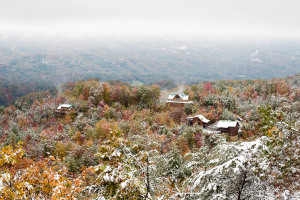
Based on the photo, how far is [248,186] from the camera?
4.61m

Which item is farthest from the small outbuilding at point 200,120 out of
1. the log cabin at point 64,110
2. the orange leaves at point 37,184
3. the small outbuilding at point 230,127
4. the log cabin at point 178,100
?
the log cabin at point 64,110

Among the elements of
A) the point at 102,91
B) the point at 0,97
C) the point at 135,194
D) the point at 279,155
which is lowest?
the point at 0,97

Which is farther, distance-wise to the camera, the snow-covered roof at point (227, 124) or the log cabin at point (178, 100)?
the log cabin at point (178, 100)

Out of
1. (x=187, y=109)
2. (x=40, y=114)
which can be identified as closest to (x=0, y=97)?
(x=40, y=114)

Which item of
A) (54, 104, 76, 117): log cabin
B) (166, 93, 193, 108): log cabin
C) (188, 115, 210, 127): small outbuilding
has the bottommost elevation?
(54, 104, 76, 117): log cabin

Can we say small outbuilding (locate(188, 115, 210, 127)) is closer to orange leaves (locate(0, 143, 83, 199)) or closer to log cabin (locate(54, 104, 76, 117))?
orange leaves (locate(0, 143, 83, 199))

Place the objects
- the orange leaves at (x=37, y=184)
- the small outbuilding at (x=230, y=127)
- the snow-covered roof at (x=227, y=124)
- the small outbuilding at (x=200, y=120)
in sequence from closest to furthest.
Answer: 1. the orange leaves at (x=37, y=184)
2. the small outbuilding at (x=230, y=127)
3. the snow-covered roof at (x=227, y=124)
4. the small outbuilding at (x=200, y=120)

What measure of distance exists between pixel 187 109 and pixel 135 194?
34.3 meters

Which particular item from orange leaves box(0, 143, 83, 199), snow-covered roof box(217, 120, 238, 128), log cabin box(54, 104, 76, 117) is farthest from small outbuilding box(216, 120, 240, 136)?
log cabin box(54, 104, 76, 117)

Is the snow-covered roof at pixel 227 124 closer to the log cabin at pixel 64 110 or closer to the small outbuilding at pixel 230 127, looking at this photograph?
the small outbuilding at pixel 230 127

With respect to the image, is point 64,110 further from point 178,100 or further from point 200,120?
point 200,120

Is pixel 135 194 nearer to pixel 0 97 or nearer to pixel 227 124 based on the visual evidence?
pixel 227 124

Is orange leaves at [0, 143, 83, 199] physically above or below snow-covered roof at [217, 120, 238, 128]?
above

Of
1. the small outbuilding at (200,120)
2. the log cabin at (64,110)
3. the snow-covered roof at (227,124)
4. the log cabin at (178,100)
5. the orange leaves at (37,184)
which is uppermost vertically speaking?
the orange leaves at (37,184)
